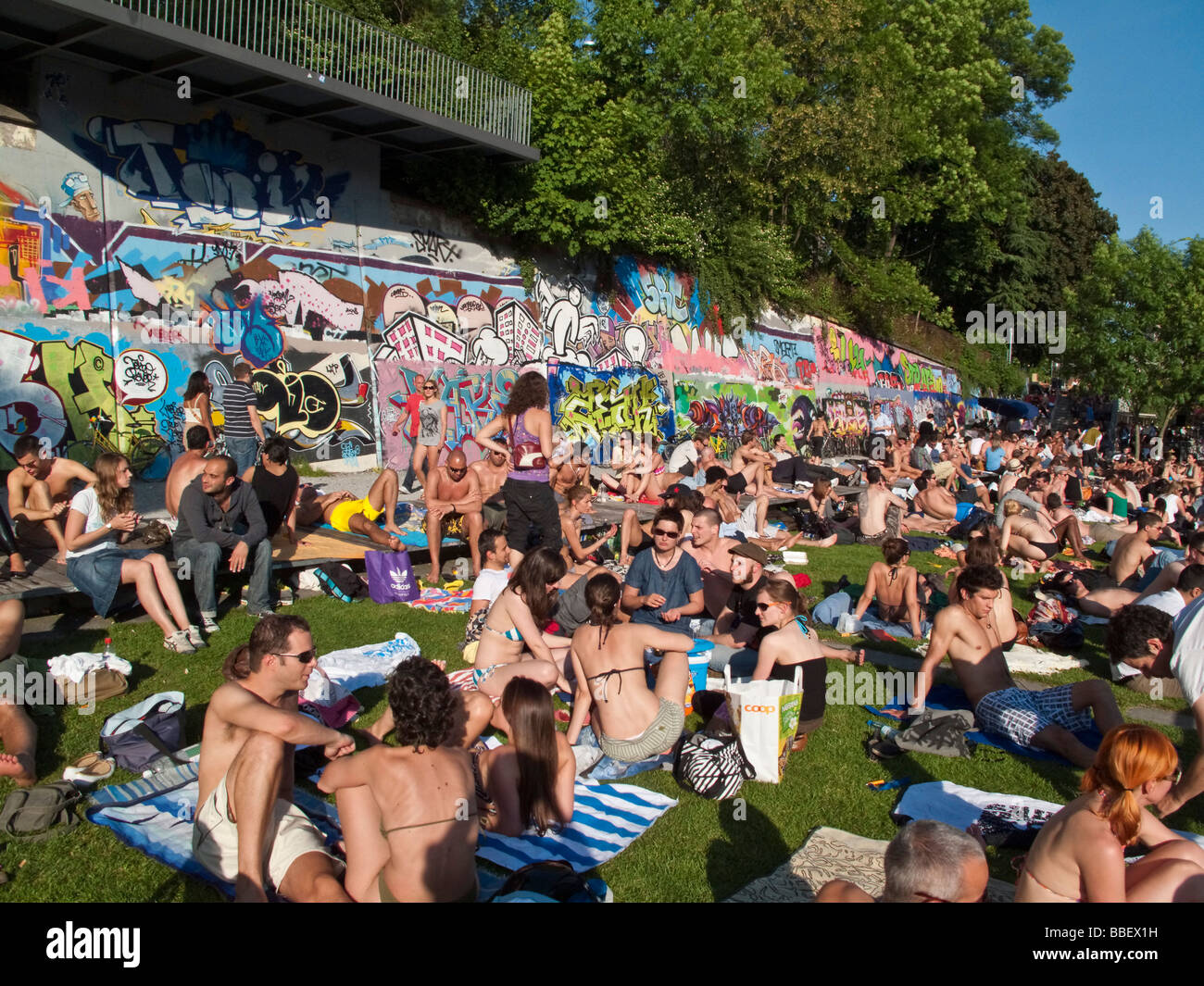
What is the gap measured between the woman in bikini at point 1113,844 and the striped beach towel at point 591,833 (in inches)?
81.4

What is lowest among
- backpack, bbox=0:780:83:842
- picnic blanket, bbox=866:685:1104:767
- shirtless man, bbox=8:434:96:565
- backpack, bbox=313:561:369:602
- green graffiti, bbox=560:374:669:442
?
picnic blanket, bbox=866:685:1104:767

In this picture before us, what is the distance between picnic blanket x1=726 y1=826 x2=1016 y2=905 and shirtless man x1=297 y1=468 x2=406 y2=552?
7153 millimetres

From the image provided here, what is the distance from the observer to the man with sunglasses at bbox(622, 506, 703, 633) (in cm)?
789

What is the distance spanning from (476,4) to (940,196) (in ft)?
65.0

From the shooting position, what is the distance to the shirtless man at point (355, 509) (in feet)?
36.5

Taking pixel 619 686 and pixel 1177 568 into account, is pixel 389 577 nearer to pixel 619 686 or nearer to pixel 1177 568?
pixel 619 686

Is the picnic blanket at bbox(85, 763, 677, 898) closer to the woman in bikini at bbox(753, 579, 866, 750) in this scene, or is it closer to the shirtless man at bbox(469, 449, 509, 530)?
the woman in bikini at bbox(753, 579, 866, 750)

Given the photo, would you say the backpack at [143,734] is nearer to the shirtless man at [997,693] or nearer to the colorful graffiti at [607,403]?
the shirtless man at [997,693]

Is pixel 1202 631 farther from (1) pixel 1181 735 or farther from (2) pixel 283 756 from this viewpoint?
(2) pixel 283 756

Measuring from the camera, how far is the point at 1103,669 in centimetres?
847

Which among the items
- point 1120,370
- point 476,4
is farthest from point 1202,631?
point 1120,370

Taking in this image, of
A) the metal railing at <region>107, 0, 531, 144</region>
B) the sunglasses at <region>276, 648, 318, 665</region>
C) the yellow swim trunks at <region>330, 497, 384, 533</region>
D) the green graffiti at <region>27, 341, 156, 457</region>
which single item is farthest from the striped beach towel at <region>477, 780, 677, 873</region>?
the metal railing at <region>107, 0, 531, 144</region>

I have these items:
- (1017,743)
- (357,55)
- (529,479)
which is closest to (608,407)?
(357,55)

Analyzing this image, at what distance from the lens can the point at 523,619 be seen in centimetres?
667
